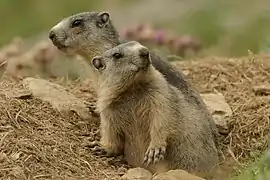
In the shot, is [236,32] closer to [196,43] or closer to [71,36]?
[196,43]

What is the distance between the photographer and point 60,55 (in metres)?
11.0

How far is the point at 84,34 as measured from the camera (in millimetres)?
8047

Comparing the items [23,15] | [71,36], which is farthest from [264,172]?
[23,15]

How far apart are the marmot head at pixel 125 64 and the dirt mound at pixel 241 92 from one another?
1.11 meters

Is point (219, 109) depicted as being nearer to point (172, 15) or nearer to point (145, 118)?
point (145, 118)

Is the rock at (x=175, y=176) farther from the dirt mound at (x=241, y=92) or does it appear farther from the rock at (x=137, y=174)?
the dirt mound at (x=241, y=92)

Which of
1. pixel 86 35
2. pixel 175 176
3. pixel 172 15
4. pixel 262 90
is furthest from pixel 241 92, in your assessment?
pixel 172 15

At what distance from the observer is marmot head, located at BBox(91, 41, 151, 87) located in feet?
22.8

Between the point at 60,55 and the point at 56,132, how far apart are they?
3.66m

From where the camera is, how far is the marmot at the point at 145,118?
701 centimetres

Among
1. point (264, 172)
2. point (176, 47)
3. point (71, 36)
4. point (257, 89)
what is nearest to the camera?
point (264, 172)

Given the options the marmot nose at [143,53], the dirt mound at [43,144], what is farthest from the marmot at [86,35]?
the marmot nose at [143,53]

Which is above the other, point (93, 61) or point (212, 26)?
point (93, 61)

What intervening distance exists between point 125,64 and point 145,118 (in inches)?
16.9
